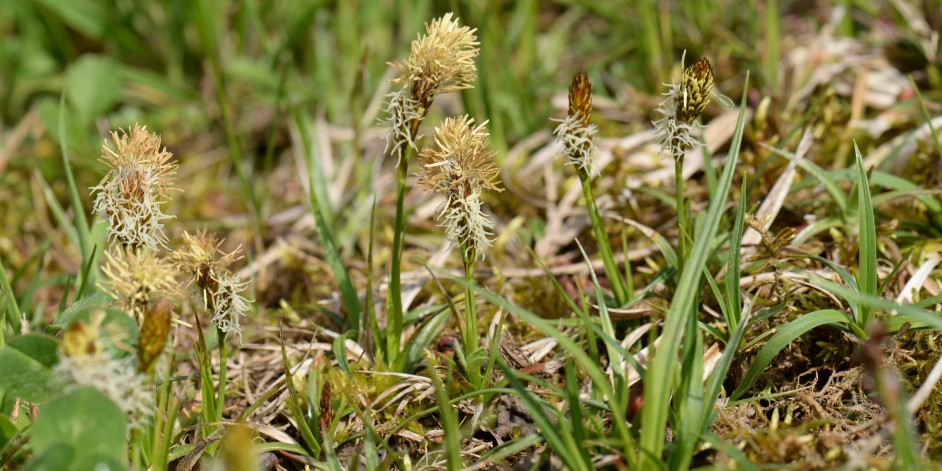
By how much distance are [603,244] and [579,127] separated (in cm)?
42

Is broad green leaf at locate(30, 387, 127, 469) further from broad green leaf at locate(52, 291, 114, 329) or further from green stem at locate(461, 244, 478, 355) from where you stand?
green stem at locate(461, 244, 478, 355)

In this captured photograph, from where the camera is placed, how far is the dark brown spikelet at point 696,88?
179 centimetres

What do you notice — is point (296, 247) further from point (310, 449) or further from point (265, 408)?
point (310, 449)

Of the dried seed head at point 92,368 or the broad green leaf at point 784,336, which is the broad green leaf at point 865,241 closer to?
the broad green leaf at point 784,336

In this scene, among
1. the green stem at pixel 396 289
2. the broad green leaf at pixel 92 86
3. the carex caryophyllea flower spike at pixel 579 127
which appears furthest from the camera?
the broad green leaf at pixel 92 86

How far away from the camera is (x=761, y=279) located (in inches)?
91.8

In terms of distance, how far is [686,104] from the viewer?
1.85 meters

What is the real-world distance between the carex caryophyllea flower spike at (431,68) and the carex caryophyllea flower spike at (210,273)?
0.49 metres

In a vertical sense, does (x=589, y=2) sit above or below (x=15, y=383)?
above

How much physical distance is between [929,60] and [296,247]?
2.89 metres

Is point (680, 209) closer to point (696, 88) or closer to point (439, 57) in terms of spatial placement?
point (696, 88)

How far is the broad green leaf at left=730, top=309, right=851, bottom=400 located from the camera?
6.33 ft

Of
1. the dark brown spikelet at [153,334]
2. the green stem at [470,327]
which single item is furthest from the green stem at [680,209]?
the dark brown spikelet at [153,334]

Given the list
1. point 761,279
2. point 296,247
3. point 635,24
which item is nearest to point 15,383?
point 296,247
